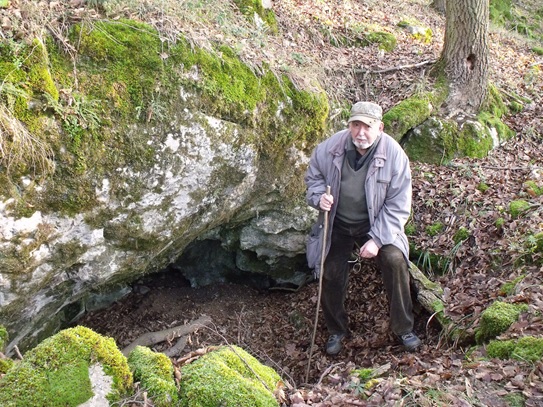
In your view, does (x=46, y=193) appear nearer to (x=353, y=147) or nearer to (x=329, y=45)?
(x=353, y=147)

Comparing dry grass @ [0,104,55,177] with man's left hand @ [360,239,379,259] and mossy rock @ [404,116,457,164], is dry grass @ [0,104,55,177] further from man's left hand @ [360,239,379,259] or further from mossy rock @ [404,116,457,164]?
mossy rock @ [404,116,457,164]

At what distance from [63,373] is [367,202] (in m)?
3.19

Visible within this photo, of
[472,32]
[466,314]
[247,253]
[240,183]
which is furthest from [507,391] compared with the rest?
[472,32]

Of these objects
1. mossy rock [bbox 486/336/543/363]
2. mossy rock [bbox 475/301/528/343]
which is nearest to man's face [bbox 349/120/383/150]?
mossy rock [bbox 475/301/528/343]

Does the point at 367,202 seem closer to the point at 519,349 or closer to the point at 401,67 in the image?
the point at 519,349

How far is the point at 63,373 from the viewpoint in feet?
9.46

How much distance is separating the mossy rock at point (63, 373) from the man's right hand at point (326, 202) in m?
2.49

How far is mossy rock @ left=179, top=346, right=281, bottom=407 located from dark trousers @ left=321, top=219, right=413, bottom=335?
1.95 metres

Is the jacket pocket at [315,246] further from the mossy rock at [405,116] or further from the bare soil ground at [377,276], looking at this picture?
the mossy rock at [405,116]

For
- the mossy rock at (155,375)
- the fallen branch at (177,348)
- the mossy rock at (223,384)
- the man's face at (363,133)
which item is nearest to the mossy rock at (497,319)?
the man's face at (363,133)

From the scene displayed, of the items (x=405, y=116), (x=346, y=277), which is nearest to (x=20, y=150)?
(x=346, y=277)

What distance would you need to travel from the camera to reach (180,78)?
16.3 ft

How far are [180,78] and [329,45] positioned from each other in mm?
4612

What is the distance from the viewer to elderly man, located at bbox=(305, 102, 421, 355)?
15.5 feet
